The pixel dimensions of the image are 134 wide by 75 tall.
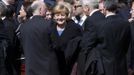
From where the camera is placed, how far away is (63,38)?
9.55 m

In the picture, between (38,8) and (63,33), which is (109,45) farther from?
(38,8)

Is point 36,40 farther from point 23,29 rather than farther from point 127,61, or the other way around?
point 127,61

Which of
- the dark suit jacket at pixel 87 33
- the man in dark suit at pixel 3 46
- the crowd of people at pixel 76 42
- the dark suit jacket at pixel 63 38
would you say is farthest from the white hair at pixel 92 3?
the man in dark suit at pixel 3 46

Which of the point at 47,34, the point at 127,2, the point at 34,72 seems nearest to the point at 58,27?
the point at 47,34

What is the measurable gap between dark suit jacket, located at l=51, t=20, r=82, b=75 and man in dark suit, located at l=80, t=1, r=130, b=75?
0.49 metres

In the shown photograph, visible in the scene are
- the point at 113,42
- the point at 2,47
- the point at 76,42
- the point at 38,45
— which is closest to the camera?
the point at 113,42

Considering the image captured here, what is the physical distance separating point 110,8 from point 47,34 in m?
1.25

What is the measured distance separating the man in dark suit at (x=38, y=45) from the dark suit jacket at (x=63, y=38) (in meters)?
0.12

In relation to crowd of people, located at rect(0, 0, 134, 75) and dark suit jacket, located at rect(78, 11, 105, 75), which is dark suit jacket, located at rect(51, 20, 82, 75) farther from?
dark suit jacket, located at rect(78, 11, 105, 75)

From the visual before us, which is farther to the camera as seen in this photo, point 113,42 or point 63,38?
point 63,38

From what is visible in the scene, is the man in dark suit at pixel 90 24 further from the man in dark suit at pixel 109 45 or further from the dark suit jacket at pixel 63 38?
the dark suit jacket at pixel 63 38

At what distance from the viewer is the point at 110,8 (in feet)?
29.8

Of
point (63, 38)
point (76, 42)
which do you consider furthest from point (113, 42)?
point (63, 38)

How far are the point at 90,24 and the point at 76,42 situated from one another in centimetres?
48
